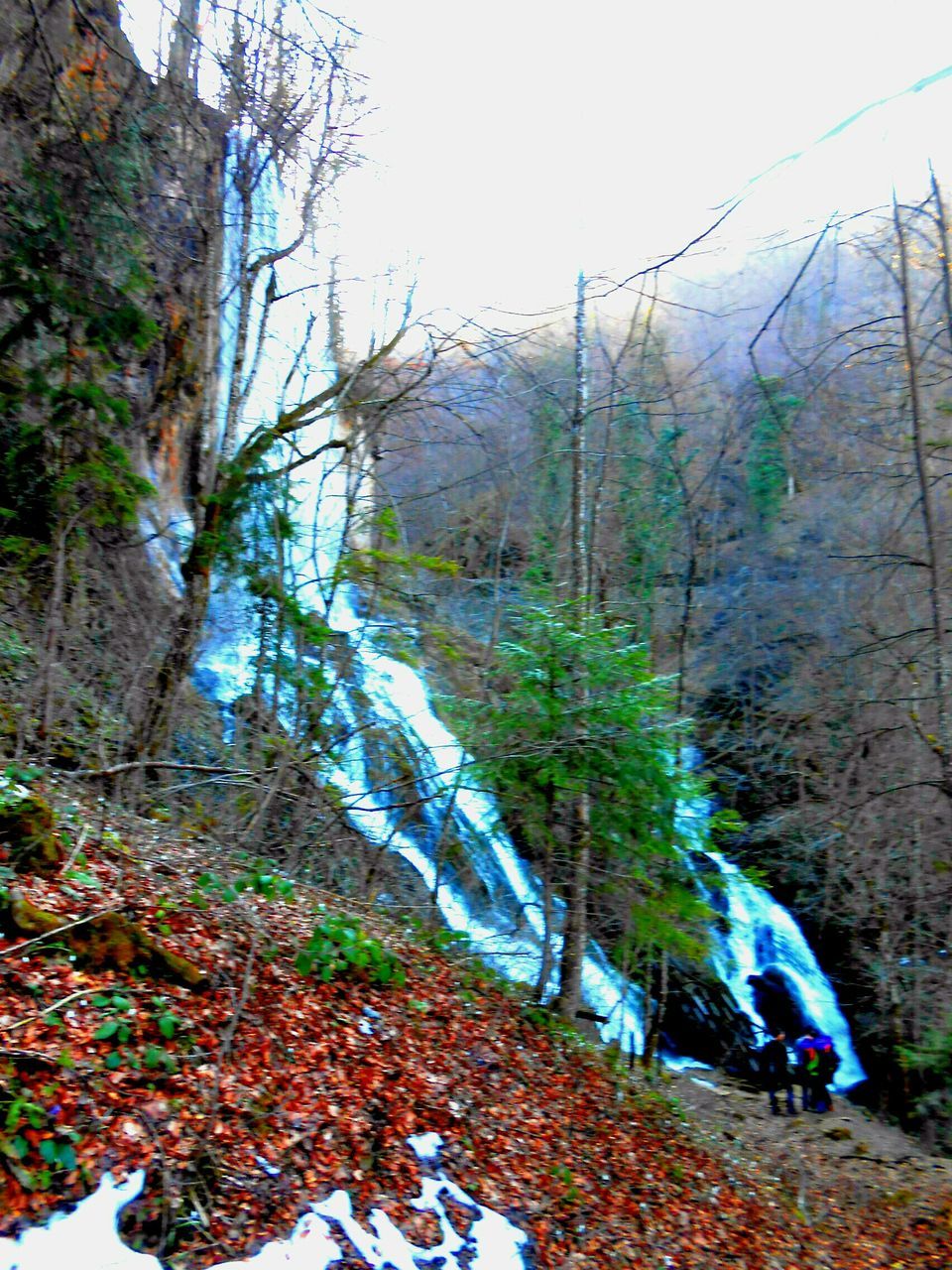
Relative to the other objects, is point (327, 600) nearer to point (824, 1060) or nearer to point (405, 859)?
point (405, 859)

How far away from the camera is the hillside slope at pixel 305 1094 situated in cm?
458

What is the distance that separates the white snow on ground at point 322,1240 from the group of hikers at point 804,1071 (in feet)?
31.4

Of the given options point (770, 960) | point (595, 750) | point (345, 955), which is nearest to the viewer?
point (345, 955)

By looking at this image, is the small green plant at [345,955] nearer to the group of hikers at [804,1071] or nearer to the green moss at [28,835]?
the green moss at [28,835]

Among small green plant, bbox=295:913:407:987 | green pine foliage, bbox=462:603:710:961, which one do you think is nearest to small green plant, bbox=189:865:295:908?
small green plant, bbox=295:913:407:987

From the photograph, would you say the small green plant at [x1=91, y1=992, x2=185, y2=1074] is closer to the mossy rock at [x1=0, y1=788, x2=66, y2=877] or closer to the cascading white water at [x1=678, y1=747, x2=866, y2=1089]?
the mossy rock at [x1=0, y1=788, x2=66, y2=877]

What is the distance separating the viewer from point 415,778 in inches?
432

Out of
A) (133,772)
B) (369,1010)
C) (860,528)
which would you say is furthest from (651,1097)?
(860,528)

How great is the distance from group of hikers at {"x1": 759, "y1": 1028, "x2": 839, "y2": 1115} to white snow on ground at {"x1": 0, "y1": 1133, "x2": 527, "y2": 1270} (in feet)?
31.4

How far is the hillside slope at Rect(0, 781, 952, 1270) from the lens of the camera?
458 centimetres

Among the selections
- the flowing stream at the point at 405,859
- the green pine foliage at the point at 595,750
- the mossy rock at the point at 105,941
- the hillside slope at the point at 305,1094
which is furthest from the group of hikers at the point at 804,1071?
the mossy rock at the point at 105,941

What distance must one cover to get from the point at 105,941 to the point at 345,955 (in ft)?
8.05

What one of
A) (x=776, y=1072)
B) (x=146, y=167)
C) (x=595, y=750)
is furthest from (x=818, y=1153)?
(x=146, y=167)

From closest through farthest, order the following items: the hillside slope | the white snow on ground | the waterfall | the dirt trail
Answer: the white snow on ground, the hillside slope, the dirt trail, the waterfall
